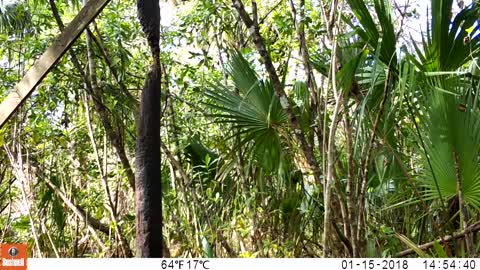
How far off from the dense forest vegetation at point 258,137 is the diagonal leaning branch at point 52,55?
27 centimetres

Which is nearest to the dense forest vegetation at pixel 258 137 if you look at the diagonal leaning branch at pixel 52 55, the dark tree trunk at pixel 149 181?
the dark tree trunk at pixel 149 181

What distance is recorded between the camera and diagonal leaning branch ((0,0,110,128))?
89.7 inches

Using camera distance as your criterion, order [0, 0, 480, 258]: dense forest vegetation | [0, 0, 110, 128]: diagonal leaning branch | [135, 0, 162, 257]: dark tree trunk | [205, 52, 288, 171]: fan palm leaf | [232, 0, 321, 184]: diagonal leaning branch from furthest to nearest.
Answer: [205, 52, 288, 171]: fan palm leaf → [232, 0, 321, 184]: diagonal leaning branch → [0, 0, 480, 258]: dense forest vegetation → [0, 0, 110, 128]: diagonal leaning branch → [135, 0, 162, 257]: dark tree trunk

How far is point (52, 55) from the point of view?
2.38 m

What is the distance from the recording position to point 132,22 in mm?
4512

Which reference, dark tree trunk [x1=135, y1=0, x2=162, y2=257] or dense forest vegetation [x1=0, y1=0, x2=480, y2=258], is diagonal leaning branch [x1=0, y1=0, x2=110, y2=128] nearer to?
dense forest vegetation [x1=0, y1=0, x2=480, y2=258]

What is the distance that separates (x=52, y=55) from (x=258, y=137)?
1285 millimetres

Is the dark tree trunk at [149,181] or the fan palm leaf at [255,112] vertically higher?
the fan palm leaf at [255,112]

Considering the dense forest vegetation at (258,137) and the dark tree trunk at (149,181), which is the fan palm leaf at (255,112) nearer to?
the dense forest vegetation at (258,137)

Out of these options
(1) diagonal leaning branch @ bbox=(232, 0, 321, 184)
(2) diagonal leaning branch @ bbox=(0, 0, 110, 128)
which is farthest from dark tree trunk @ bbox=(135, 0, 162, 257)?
(1) diagonal leaning branch @ bbox=(232, 0, 321, 184)

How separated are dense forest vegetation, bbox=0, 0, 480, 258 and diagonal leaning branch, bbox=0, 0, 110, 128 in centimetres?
27

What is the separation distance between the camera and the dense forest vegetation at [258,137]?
2580mm

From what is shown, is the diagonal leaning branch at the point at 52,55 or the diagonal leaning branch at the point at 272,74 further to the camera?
the diagonal leaning branch at the point at 272,74

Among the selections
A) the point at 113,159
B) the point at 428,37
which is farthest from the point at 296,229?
the point at 113,159
